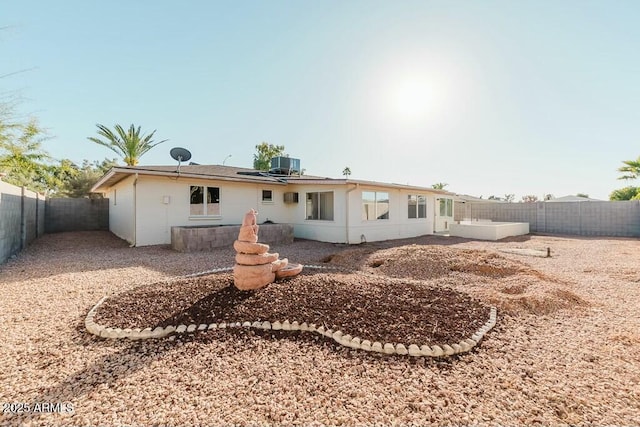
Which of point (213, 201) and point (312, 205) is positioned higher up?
point (213, 201)

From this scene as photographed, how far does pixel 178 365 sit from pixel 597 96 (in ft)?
49.8

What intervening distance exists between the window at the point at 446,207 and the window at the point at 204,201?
1336 cm

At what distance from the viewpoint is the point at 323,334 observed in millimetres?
3279

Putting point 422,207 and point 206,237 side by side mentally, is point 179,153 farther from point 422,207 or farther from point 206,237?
point 422,207

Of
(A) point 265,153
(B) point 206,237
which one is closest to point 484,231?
(B) point 206,237

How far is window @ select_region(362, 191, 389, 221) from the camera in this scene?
1188 centimetres

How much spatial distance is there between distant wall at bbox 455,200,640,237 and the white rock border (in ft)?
57.4

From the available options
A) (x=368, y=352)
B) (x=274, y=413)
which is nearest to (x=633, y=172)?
(x=368, y=352)

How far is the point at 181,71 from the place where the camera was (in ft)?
36.3

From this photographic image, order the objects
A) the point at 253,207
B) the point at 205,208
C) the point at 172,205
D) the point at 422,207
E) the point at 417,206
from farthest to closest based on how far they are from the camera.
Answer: the point at 422,207, the point at 417,206, the point at 253,207, the point at 205,208, the point at 172,205

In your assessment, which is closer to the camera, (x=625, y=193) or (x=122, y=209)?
(x=122, y=209)

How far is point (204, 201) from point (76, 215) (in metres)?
8.57

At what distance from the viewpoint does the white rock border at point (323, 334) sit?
2883 mm

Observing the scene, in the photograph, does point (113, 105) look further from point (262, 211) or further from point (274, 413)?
point (274, 413)
